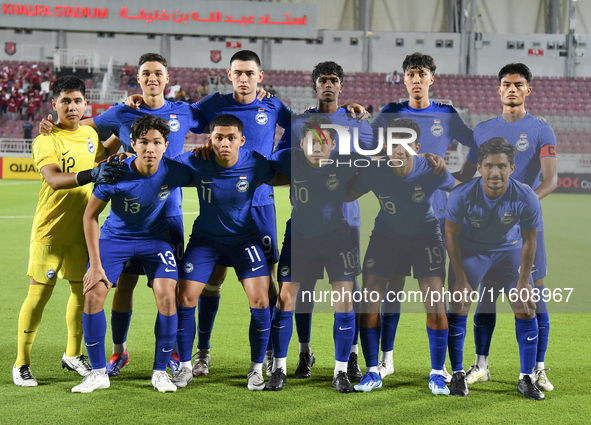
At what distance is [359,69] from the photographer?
34250mm

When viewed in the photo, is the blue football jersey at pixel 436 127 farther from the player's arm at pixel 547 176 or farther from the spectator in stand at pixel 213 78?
the spectator in stand at pixel 213 78

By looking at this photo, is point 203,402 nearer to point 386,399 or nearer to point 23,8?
point 386,399

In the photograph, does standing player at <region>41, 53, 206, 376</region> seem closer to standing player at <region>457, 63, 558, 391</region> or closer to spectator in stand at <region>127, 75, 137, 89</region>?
standing player at <region>457, 63, 558, 391</region>

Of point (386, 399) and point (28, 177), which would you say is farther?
point (28, 177)

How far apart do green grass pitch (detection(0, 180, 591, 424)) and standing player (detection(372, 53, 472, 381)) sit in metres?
0.16

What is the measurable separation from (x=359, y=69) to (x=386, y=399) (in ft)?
105

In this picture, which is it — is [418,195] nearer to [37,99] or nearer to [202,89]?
[202,89]

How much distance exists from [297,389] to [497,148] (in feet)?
6.82

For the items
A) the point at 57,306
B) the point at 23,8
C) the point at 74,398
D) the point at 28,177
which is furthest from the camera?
the point at 23,8

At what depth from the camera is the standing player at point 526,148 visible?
3939 millimetres

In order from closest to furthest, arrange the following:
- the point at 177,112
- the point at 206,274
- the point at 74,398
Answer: the point at 74,398 < the point at 206,274 < the point at 177,112

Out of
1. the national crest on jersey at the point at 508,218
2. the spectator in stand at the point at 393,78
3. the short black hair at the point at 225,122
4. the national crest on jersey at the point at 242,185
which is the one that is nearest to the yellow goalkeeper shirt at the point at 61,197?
the short black hair at the point at 225,122

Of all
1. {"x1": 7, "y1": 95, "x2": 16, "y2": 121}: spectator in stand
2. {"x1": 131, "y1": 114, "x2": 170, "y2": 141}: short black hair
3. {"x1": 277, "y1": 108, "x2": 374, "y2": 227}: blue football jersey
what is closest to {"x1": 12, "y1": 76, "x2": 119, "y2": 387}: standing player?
{"x1": 131, "y1": 114, "x2": 170, "y2": 141}: short black hair

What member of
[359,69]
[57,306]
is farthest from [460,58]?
[57,306]
